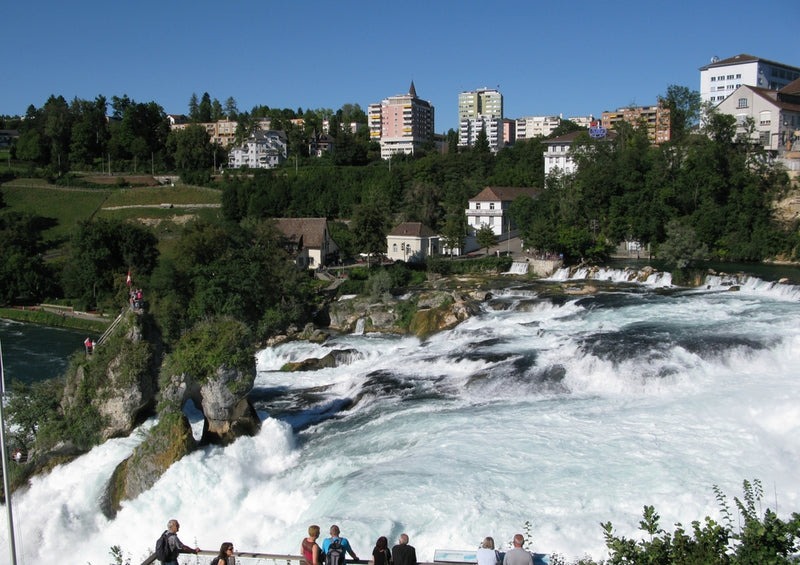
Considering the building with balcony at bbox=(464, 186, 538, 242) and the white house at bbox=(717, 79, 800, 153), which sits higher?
the white house at bbox=(717, 79, 800, 153)

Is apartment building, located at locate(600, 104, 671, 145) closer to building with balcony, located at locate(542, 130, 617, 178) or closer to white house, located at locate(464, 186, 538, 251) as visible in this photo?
building with balcony, located at locate(542, 130, 617, 178)

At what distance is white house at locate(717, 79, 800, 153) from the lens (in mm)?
63188

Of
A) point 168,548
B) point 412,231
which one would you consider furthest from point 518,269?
point 168,548

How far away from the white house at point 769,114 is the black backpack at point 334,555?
62076mm

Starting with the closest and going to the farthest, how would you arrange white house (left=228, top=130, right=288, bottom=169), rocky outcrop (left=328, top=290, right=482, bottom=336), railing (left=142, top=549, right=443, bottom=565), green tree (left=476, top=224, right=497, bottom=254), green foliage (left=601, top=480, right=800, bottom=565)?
A: green foliage (left=601, top=480, right=800, bottom=565) → railing (left=142, top=549, right=443, bottom=565) → rocky outcrop (left=328, top=290, right=482, bottom=336) → green tree (left=476, top=224, right=497, bottom=254) → white house (left=228, top=130, right=288, bottom=169)

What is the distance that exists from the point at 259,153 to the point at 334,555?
10849 cm

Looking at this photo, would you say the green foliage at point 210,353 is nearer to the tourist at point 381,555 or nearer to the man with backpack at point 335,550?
the man with backpack at point 335,550

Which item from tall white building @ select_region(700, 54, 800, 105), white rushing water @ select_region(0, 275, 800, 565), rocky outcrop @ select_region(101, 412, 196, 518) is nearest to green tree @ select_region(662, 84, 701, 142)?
tall white building @ select_region(700, 54, 800, 105)

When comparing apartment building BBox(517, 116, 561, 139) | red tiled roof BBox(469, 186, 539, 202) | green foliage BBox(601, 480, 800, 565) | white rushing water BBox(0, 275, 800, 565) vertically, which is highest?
apartment building BBox(517, 116, 561, 139)

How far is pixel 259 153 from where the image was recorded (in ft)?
374

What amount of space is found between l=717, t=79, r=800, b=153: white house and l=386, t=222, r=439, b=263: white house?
3117 centimetres

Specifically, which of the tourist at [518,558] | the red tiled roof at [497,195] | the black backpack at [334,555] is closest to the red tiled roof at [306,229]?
the red tiled roof at [497,195]

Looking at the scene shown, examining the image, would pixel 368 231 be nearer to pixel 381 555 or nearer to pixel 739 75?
pixel 381 555

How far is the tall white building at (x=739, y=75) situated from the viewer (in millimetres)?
83062
